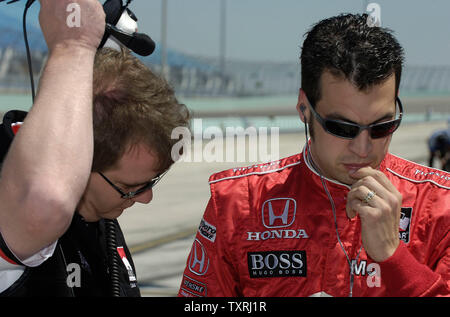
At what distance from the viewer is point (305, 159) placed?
2887 mm

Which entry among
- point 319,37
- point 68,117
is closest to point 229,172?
point 319,37

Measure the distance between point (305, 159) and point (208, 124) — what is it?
27.4m

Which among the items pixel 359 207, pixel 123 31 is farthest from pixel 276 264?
pixel 123 31

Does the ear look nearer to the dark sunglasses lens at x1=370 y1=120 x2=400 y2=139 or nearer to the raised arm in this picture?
the dark sunglasses lens at x1=370 y1=120 x2=400 y2=139

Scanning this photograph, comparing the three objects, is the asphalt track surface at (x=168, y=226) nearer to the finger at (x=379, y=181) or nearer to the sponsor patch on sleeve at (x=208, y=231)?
the sponsor patch on sleeve at (x=208, y=231)

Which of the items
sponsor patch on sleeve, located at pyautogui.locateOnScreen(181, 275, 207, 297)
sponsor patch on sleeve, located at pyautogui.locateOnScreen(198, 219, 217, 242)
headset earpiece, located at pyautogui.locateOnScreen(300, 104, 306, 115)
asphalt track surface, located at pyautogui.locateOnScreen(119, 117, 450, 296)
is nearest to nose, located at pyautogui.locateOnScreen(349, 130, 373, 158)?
headset earpiece, located at pyautogui.locateOnScreen(300, 104, 306, 115)

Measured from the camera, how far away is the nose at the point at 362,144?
258 cm

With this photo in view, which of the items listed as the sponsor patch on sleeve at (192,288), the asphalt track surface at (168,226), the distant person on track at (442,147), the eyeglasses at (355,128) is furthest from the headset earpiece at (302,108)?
the distant person on track at (442,147)

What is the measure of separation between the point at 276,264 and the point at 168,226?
8.19 metres

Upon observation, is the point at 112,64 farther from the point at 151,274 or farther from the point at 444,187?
the point at 151,274

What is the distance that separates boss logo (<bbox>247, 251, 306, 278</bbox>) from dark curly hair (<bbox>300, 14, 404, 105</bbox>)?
60 cm

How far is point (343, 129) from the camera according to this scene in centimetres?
259

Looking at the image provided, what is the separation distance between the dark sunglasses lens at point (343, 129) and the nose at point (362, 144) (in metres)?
0.02

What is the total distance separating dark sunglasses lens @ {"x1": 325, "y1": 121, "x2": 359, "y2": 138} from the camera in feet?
8.45
